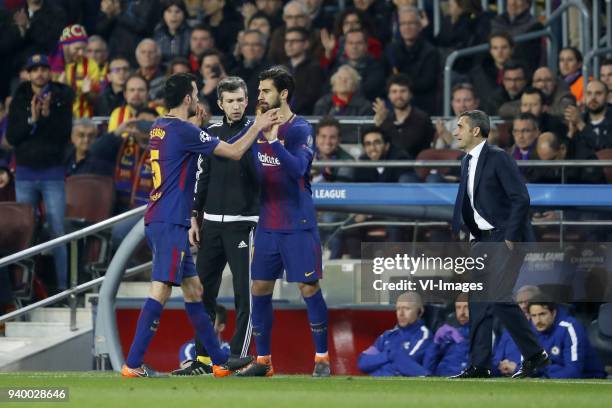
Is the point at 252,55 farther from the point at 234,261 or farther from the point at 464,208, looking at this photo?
the point at 464,208

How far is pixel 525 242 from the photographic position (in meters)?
10.6

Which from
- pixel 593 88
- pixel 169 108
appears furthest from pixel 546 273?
pixel 169 108

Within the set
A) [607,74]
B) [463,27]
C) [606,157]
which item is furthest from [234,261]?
[463,27]

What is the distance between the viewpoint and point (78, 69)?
57.1 feet

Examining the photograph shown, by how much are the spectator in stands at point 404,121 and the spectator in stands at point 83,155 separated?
9.22ft

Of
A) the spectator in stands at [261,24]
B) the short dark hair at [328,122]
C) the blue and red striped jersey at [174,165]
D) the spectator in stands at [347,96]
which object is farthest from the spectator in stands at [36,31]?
the blue and red striped jersey at [174,165]

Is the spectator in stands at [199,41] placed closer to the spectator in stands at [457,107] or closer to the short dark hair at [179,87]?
the spectator in stands at [457,107]

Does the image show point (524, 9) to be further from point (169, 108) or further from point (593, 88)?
point (169, 108)

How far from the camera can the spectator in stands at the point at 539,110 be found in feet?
46.4

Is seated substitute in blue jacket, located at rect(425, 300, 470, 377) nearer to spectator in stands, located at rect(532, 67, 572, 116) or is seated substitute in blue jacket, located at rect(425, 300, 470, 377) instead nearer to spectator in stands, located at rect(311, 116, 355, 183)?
spectator in stands, located at rect(311, 116, 355, 183)

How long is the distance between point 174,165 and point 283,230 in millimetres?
941

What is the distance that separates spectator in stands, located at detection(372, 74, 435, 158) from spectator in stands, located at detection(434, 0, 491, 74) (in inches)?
68.5

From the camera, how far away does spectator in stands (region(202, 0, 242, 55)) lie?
17703 mm

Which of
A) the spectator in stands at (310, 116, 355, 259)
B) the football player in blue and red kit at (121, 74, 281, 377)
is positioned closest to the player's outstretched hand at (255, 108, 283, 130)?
the football player in blue and red kit at (121, 74, 281, 377)
